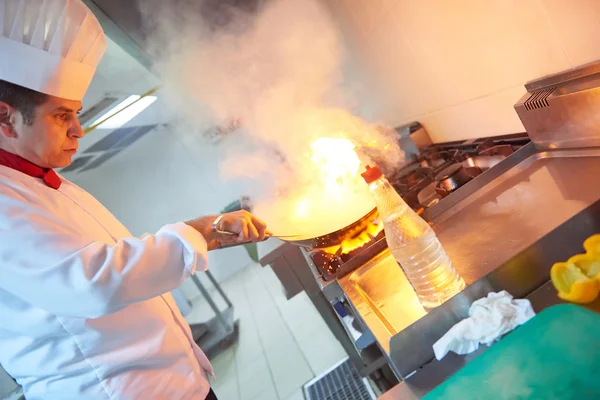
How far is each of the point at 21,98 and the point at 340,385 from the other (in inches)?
81.7

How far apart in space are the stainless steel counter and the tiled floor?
1.80 metres

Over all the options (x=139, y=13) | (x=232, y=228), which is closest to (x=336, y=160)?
(x=232, y=228)

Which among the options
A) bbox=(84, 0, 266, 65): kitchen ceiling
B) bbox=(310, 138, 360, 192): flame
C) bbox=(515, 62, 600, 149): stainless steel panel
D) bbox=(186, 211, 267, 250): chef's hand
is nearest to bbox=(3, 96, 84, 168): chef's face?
bbox=(186, 211, 267, 250): chef's hand

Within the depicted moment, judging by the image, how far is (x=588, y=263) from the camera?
2.27 feet

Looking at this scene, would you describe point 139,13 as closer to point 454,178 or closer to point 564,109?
point 454,178

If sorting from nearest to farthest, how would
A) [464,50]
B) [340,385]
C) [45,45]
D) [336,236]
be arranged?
→ 1. [45,45]
2. [336,236]
3. [464,50]
4. [340,385]

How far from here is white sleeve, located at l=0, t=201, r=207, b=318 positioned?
34.2 inches

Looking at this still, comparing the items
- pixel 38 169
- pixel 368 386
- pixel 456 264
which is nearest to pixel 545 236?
pixel 456 264

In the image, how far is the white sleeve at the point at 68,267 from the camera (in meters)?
0.87

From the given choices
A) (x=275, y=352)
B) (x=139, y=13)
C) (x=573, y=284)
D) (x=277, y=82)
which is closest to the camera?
(x=573, y=284)

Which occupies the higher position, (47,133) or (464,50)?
(47,133)

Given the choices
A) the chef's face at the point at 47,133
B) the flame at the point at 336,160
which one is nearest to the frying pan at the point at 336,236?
the flame at the point at 336,160

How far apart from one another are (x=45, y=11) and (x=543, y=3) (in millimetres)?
1273

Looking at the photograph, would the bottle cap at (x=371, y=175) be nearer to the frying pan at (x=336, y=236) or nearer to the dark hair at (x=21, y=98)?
the frying pan at (x=336, y=236)
